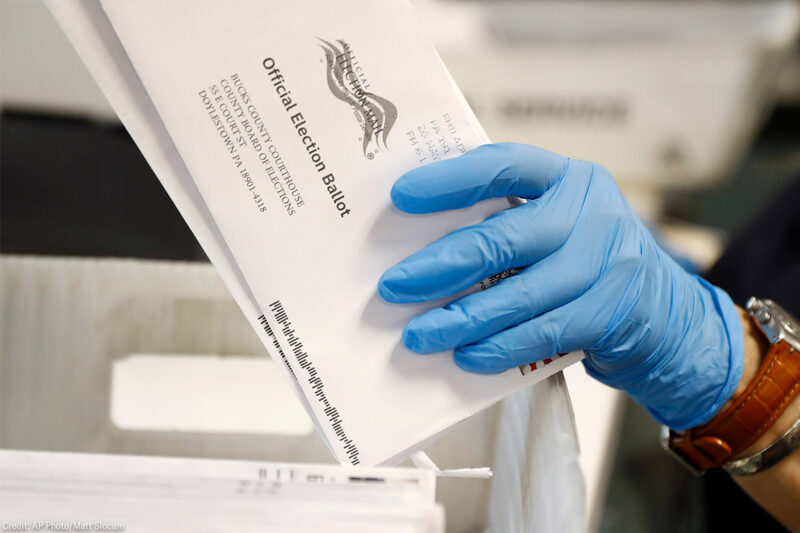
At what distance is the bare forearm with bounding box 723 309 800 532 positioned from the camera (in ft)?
1.92

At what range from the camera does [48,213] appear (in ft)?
3.14

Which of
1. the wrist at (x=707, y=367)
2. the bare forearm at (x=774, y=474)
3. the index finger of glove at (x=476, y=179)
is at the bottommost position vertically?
the bare forearm at (x=774, y=474)

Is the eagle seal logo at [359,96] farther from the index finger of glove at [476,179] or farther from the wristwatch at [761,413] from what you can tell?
the wristwatch at [761,413]

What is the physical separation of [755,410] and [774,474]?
73mm

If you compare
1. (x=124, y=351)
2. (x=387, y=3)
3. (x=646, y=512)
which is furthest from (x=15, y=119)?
(x=646, y=512)

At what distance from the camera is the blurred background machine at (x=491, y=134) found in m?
0.64

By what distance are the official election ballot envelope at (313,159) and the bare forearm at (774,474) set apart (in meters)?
0.26

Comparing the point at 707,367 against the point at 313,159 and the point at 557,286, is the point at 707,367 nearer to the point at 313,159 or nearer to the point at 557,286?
the point at 557,286

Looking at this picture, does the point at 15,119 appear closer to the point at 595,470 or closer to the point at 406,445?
the point at 406,445

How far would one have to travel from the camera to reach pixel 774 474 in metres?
0.59

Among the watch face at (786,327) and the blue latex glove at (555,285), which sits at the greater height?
the blue latex glove at (555,285)

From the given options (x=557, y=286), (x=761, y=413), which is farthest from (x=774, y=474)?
(x=557, y=286)

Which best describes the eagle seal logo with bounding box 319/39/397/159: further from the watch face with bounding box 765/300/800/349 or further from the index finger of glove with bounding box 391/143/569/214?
the watch face with bounding box 765/300/800/349

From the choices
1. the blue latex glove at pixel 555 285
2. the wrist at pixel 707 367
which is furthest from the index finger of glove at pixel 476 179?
the wrist at pixel 707 367
